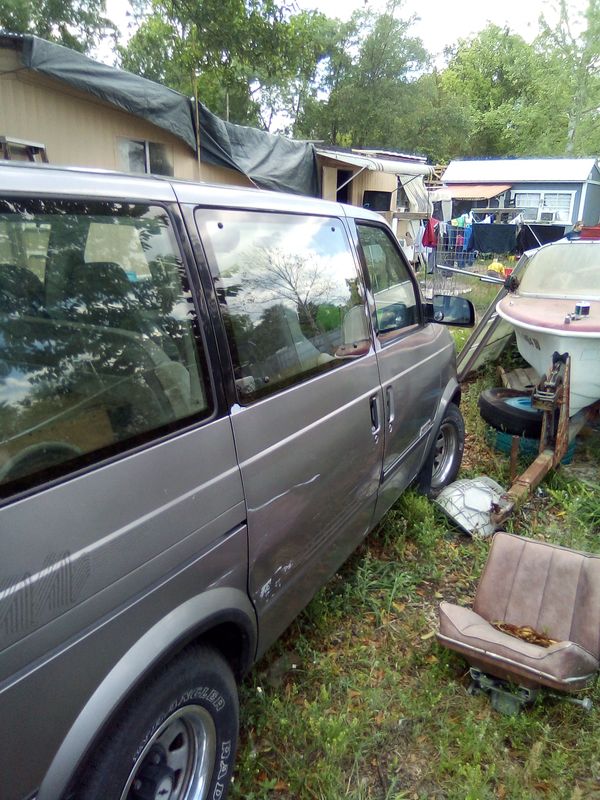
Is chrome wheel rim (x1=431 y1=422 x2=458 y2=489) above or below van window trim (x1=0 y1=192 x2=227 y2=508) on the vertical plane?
below

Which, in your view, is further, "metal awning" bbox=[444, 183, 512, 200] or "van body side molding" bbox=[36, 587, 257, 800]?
"metal awning" bbox=[444, 183, 512, 200]

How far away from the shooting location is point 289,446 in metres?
2.02

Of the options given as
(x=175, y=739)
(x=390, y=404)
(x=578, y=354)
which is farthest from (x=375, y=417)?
(x=578, y=354)

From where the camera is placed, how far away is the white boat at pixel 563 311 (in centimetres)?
469

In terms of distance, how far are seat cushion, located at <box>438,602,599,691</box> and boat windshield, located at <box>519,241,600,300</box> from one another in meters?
4.22

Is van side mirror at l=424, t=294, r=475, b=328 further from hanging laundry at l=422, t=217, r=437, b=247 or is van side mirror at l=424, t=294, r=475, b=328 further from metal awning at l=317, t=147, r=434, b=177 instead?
hanging laundry at l=422, t=217, r=437, b=247

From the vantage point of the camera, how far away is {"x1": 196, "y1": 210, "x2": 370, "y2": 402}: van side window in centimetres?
187

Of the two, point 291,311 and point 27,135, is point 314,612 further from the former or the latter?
point 27,135

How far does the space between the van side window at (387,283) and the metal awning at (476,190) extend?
21126mm

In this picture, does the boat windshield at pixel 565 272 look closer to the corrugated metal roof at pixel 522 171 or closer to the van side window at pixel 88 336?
the van side window at pixel 88 336

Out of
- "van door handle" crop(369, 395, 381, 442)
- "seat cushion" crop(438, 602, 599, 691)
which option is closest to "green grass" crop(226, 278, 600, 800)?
"seat cushion" crop(438, 602, 599, 691)

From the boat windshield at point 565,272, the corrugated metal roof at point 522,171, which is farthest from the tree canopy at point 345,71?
the boat windshield at point 565,272

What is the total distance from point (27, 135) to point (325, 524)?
777 centimetres

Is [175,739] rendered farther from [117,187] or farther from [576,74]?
[576,74]
